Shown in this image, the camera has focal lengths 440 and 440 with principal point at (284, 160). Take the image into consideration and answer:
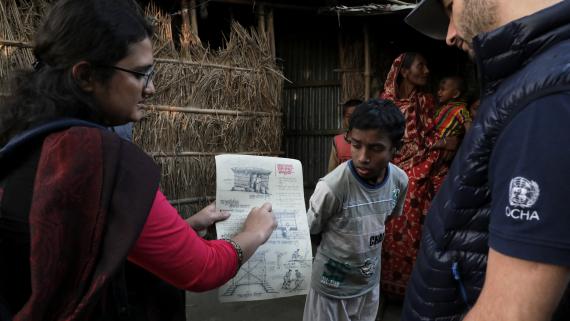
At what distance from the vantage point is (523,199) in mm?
679

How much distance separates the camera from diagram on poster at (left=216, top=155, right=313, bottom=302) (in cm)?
154

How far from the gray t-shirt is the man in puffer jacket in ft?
3.55

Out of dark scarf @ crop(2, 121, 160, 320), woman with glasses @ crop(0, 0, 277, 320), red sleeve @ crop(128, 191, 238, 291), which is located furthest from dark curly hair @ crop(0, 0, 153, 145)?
red sleeve @ crop(128, 191, 238, 291)

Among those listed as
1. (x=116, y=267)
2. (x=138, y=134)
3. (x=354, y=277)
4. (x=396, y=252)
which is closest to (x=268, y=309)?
(x=396, y=252)

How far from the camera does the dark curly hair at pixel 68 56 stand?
1.03m

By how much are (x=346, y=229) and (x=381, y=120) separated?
543 mm

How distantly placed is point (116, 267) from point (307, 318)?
4.90ft

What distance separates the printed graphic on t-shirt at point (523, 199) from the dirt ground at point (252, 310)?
2.96 metres

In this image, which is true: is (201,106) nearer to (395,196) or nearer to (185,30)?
(185,30)

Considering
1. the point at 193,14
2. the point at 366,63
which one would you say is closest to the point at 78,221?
the point at 193,14

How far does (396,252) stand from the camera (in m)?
3.55

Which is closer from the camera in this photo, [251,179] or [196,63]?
[251,179]

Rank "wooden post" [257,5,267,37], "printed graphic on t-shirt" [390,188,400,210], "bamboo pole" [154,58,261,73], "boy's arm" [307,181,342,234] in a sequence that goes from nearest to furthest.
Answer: "boy's arm" [307,181,342,234], "printed graphic on t-shirt" [390,188,400,210], "bamboo pole" [154,58,261,73], "wooden post" [257,5,267,37]

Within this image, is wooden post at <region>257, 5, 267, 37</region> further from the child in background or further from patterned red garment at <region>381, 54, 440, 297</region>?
the child in background
